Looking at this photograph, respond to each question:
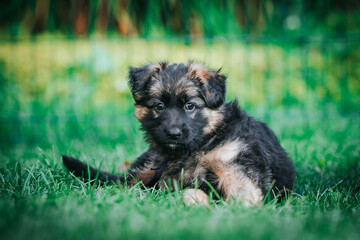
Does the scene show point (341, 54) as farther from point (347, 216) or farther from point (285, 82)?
point (347, 216)

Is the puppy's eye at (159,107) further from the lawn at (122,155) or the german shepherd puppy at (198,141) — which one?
the lawn at (122,155)

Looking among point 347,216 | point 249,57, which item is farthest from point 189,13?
point 347,216

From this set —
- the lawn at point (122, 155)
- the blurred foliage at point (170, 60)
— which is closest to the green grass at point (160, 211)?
the lawn at point (122, 155)

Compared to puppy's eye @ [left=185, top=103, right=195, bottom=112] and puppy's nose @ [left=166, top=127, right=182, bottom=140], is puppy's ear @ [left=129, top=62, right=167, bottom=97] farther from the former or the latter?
puppy's nose @ [left=166, top=127, right=182, bottom=140]

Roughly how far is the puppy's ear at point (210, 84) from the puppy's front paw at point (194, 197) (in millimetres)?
788

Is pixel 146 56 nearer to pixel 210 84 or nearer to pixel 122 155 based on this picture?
pixel 122 155

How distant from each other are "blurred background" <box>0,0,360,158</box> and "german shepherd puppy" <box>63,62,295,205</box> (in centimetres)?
305

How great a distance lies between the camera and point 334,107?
23.6 feet

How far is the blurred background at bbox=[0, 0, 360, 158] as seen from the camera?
6455mm

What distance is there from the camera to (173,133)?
107 inches

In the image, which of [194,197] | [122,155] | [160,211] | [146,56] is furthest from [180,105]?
[146,56]

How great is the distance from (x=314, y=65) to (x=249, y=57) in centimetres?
149

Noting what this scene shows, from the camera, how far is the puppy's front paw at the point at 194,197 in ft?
7.86

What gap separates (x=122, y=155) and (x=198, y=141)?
1.74 m
